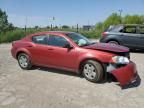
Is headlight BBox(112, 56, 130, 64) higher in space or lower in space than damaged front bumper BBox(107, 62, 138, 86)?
higher

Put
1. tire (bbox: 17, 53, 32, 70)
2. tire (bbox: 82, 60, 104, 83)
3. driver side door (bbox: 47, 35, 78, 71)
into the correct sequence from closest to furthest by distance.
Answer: tire (bbox: 82, 60, 104, 83) < driver side door (bbox: 47, 35, 78, 71) < tire (bbox: 17, 53, 32, 70)

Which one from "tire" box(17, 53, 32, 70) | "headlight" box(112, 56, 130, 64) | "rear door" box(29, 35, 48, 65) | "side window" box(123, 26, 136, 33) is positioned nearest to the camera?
"headlight" box(112, 56, 130, 64)

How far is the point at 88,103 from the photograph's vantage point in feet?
18.9

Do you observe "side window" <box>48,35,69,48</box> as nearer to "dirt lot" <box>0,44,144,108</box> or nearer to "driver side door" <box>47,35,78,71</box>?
"driver side door" <box>47,35,78,71</box>

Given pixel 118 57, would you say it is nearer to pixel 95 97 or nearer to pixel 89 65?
pixel 89 65

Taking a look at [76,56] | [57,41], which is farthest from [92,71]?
[57,41]

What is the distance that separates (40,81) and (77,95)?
1.75 m

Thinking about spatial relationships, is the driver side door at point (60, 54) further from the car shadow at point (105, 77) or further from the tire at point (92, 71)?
the car shadow at point (105, 77)

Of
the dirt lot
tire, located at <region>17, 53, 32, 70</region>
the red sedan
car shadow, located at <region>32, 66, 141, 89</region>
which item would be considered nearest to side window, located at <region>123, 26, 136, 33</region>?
the dirt lot

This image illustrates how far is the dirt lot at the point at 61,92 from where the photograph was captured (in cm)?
572

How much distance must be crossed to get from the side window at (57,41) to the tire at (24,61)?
3.89ft

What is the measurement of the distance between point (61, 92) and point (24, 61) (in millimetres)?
3188

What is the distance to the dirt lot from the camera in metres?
5.72

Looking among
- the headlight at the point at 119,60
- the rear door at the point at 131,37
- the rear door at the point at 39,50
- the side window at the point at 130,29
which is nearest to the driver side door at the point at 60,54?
the rear door at the point at 39,50
